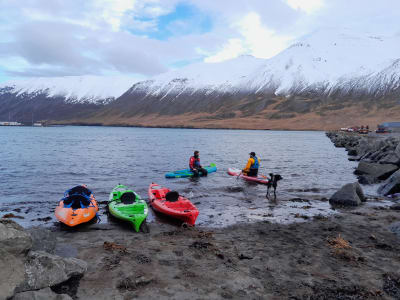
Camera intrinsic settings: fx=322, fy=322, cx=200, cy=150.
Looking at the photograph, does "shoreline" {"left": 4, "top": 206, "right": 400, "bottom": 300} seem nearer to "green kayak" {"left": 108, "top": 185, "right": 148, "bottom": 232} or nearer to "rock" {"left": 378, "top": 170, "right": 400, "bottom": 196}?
"green kayak" {"left": 108, "top": 185, "right": 148, "bottom": 232}

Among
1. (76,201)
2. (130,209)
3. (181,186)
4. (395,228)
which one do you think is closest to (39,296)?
(130,209)

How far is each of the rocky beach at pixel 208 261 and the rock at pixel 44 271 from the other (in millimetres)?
15

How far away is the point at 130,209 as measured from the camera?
11.4 meters

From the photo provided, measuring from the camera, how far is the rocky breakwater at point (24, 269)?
453cm

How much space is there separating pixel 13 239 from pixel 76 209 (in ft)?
21.0

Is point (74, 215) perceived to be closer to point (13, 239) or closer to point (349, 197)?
point (13, 239)

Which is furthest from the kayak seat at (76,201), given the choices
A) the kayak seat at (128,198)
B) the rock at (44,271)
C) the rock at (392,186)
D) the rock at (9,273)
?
the rock at (392,186)

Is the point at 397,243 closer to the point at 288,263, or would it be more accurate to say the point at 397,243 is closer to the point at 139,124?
the point at 288,263

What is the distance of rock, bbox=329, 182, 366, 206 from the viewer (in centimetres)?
1307

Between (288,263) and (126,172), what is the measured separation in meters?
18.0

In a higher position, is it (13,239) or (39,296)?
(13,239)

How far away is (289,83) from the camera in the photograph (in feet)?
600

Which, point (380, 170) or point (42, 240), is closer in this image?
point (42, 240)

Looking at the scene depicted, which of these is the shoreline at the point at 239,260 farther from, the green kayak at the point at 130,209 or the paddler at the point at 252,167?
the paddler at the point at 252,167
